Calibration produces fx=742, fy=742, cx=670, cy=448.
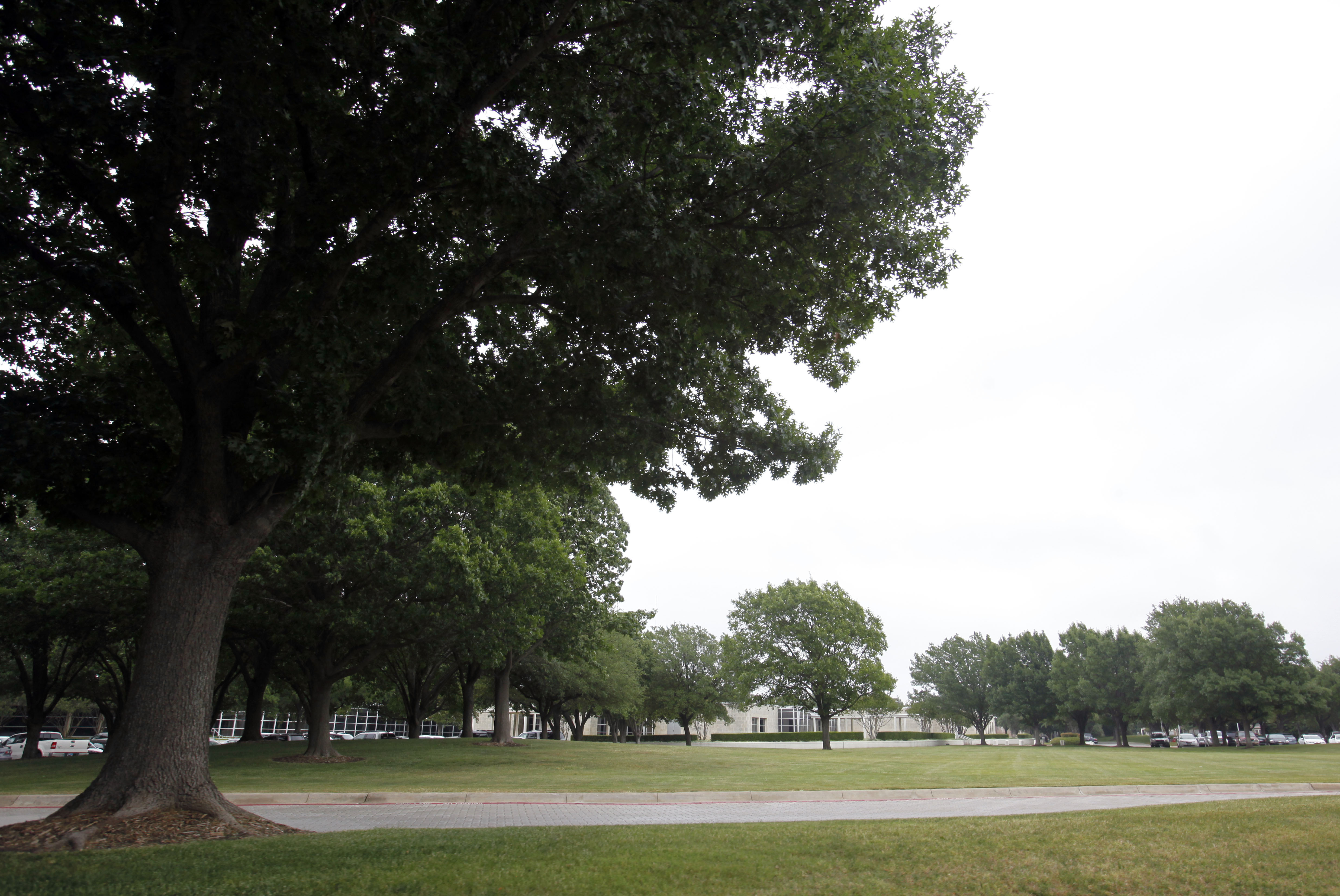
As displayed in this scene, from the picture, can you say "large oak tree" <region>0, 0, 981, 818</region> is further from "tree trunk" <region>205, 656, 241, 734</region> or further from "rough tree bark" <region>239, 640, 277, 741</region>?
"tree trunk" <region>205, 656, 241, 734</region>

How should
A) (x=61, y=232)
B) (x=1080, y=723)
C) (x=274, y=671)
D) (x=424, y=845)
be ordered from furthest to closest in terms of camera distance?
(x=1080, y=723)
(x=274, y=671)
(x=61, y=232)
(x=424, y=845)

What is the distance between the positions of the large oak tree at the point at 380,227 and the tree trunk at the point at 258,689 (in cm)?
2061

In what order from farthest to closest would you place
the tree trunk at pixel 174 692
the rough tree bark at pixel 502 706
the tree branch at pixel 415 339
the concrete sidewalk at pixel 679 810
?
the rough tree bark at pixel 502 706
the concrete sidewalk at pixel 679 810
the tree branch at pixel 415 339
the tree trunk at pixel 174 692

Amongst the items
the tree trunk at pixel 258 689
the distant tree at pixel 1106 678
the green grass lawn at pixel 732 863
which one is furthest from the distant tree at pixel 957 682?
the green grass lawn at pixel 732 863

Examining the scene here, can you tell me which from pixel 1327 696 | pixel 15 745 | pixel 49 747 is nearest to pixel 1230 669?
pixel 1327 696

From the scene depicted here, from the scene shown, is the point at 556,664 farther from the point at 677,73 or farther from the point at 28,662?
the point at 677,73

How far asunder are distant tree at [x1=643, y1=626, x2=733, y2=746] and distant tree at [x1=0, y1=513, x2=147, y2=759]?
139ft

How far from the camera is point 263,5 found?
24.3 ft

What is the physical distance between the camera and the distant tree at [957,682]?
247 feet

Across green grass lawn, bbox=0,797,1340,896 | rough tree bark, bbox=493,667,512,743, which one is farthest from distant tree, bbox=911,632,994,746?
green grass lawn, bbox=0,797,1340,896

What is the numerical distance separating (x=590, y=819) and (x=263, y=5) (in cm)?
1122

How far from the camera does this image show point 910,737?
85.2 m

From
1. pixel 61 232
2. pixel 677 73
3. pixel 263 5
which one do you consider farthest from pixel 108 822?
pixel 677 73

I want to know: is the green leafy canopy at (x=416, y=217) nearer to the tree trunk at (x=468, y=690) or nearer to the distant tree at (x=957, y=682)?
the tree trunk at (x=468, y=690)
